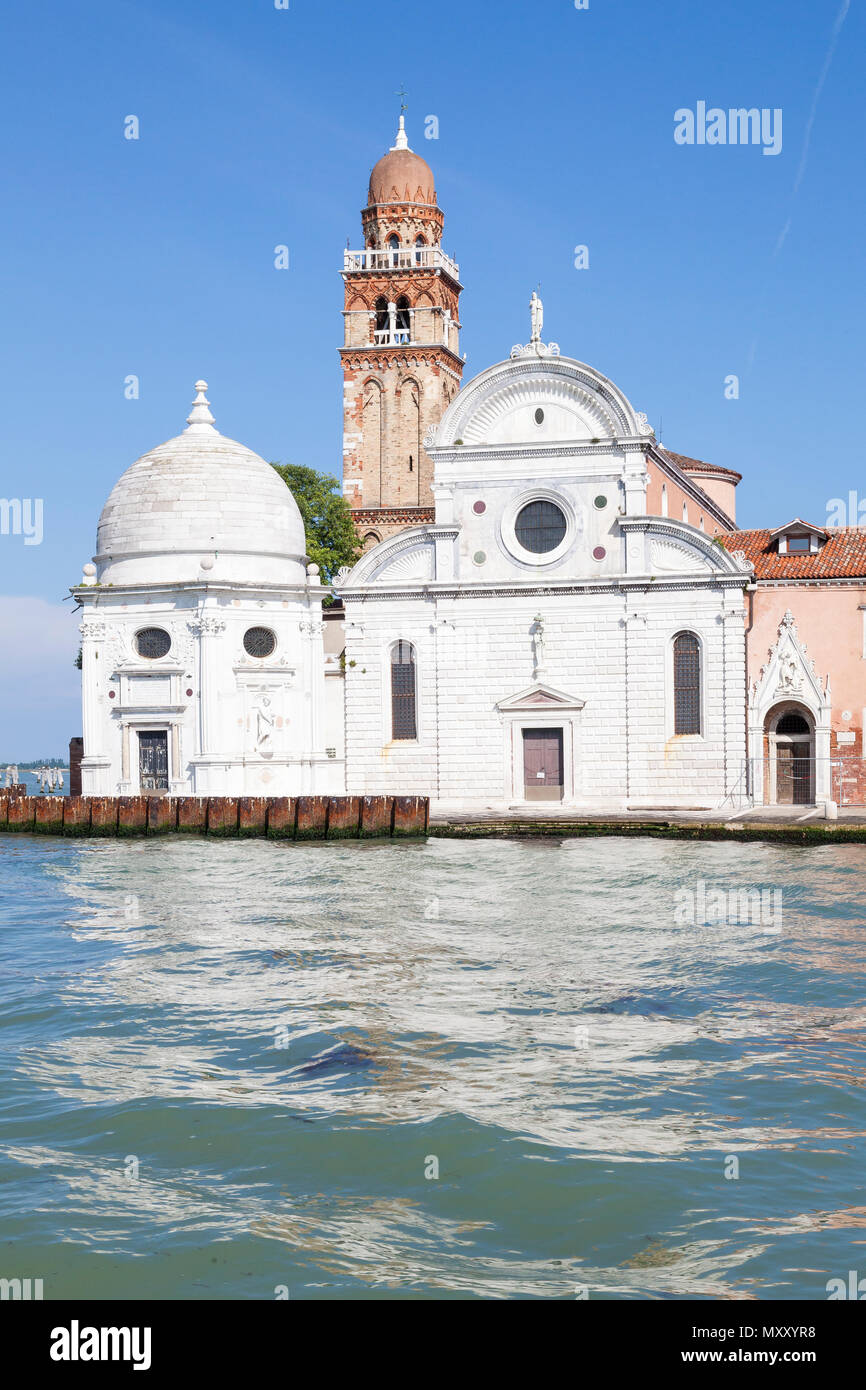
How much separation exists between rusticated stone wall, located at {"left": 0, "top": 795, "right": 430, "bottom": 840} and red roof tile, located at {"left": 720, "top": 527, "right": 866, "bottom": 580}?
1062 cm

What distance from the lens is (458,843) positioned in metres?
31.4

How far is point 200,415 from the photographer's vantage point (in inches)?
1635

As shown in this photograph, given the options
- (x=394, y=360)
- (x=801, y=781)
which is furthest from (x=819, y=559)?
(x=394, y=360)

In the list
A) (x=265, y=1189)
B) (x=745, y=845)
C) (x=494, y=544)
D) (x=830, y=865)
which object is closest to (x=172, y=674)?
(x=494, y=544)

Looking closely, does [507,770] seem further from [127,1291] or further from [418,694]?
[127,1291]

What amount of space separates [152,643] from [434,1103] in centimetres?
2880

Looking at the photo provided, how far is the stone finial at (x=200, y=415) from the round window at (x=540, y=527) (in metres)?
10.1

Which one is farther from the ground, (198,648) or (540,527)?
(540,527)

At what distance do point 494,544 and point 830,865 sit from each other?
1379 cm

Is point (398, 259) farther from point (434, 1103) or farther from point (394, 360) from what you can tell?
point (434, 1103)

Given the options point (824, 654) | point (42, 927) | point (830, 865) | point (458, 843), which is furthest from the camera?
point (824, 654)

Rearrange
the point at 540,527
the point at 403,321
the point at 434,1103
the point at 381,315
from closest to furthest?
the point at 434,1103, the point at 540,527, the point at 403,321, the point at 381,315

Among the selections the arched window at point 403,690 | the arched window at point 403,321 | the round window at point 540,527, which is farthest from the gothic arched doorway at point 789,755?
the arched window at point 403,321


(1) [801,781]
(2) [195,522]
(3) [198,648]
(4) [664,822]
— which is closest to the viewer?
(4) [664,822]
